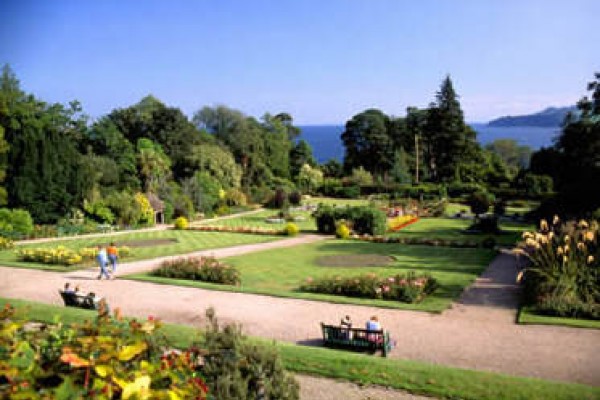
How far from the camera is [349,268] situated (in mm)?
21703

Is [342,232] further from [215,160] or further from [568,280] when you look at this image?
[215,160]

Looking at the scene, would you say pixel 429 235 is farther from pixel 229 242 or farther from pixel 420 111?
pixel 420 111

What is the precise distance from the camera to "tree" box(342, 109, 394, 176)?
7406 cm

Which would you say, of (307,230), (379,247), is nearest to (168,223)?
(307,230)

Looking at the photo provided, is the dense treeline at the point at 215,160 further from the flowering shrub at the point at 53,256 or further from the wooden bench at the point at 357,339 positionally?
the wooden bench at the point at 357,339

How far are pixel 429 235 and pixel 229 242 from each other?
1170cm

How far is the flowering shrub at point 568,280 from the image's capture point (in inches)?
544

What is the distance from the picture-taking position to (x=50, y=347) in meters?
4.16

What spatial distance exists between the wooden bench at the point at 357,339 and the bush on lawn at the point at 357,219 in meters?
20.2

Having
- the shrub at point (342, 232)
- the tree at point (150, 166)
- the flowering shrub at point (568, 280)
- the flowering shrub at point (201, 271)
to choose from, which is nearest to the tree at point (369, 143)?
the tree at point (150, 166)

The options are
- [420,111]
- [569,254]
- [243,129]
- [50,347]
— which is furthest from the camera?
[420,111]

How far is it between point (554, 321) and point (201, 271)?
1137 cm

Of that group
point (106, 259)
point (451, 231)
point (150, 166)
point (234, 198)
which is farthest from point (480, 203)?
point (150, 166)

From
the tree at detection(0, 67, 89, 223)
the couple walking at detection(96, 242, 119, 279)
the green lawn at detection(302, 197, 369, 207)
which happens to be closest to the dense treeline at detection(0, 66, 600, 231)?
the tree at detection(0, 67, 89, 223)
